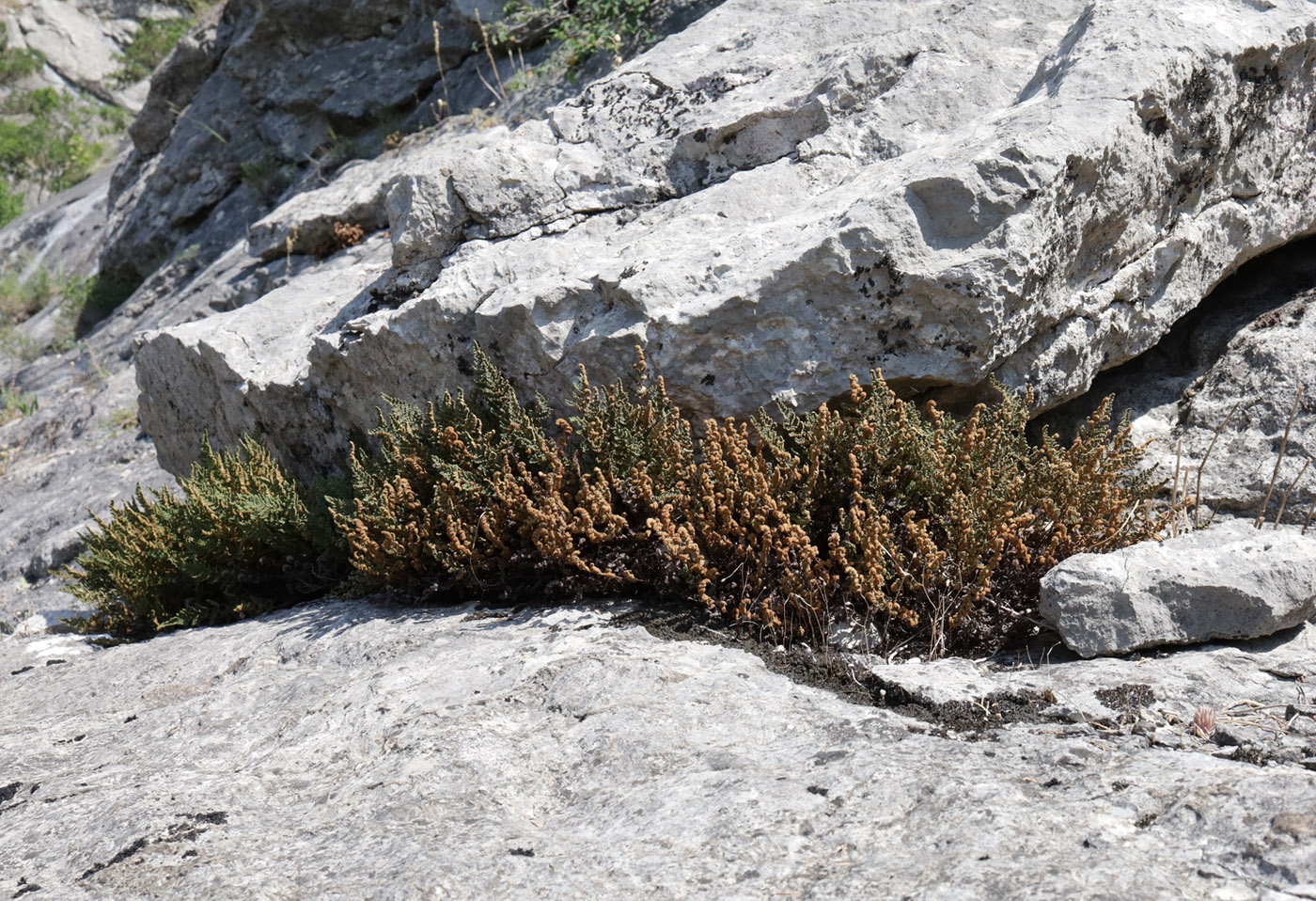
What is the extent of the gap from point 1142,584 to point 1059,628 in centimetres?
32

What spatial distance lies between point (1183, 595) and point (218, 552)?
4.54 metres

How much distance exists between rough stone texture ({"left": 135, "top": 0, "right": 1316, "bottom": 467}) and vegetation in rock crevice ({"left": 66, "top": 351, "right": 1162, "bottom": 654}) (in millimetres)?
271

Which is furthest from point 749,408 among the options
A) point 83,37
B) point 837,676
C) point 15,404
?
point 83,37

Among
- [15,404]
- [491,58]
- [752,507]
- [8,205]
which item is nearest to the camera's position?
[752,507]

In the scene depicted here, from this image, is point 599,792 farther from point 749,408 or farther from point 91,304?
point 91,304

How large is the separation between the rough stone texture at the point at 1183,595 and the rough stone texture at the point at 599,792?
217 millimetres

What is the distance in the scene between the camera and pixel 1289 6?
15.8 feet

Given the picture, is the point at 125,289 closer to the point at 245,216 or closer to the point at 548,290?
the point at 245,216

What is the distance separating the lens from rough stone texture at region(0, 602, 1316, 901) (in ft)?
7.47

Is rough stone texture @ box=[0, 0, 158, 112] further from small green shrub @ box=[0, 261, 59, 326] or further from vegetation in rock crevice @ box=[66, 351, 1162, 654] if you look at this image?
vegetation in rock crevice @ box=[66, 351, 1162, 654]

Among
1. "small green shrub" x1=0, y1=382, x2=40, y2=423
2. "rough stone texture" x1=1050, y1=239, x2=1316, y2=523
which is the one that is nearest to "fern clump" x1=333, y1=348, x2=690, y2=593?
"rough stone texture" x1=1050, y1=239, x2=1316, y2=523

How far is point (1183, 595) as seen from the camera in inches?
135

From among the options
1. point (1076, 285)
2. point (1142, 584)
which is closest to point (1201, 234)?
point (1076, 285)

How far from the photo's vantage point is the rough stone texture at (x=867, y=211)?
4.20m
